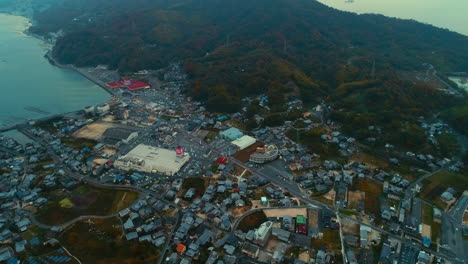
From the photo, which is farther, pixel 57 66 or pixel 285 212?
pixel 57 66

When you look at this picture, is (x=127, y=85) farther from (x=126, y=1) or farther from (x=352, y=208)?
(x=126, y=1)

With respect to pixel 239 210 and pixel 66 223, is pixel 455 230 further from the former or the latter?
pixel 66 223

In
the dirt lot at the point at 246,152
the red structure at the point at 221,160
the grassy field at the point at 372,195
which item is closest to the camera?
the grassy field at the point at 372,195

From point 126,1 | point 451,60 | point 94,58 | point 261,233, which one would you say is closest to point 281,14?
point 451,60

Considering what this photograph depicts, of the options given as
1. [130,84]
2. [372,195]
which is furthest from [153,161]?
[130,84]

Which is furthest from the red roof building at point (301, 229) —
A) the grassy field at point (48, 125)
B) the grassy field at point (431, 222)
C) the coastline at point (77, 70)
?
the coastline at point (77, 70)

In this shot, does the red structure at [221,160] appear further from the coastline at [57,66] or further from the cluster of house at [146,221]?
the coastline at [57,66]
